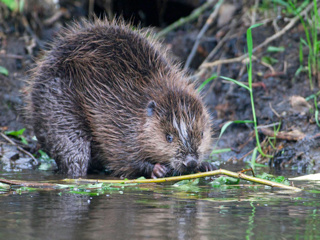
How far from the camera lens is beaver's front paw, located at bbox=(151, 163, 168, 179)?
15.6 feet

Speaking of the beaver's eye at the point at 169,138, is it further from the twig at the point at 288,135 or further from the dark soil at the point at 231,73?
the twig at the point at 288,135

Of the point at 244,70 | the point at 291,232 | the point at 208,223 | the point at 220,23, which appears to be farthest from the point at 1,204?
the point at 220,23

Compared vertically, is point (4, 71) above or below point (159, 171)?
above

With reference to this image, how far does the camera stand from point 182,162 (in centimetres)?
463

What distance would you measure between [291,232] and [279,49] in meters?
5.29

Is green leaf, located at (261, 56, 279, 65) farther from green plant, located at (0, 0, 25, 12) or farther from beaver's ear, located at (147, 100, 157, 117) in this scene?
green plant, located at (0, 0, 25, 12)

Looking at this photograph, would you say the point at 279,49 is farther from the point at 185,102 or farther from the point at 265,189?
the point at 265,189

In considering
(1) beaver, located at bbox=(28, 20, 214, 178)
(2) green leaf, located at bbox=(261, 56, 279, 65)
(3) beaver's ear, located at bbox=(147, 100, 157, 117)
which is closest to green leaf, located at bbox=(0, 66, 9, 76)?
(1) beaver, located at bbox=(28, 20, 214, 178)

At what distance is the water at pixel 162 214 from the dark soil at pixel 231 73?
210cm

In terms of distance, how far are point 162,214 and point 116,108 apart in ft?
8.16

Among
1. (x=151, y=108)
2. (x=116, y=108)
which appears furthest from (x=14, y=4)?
(x=151, y=108)

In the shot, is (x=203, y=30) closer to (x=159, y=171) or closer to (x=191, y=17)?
(x=191, y=17)

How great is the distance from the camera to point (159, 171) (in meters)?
4.79

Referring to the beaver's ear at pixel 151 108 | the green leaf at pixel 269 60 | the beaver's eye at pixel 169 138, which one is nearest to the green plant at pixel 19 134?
the beaver's ear at pixel 151 108
